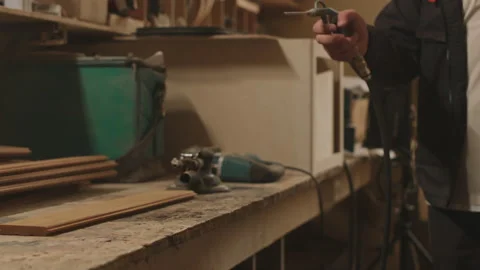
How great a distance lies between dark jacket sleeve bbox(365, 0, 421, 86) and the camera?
3.93 feet

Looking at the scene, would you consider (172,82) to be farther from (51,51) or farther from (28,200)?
(28,200)

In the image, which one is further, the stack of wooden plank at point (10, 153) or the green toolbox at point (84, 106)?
the green toolbox at point (84, 106)

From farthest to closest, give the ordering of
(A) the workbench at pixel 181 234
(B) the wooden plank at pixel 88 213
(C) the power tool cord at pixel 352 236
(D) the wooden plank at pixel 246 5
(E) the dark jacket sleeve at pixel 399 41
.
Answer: (D) the wooden plank at pixel 246 5
(C) the power tool cord at pixel 352 236
(E) the dark jacket sleeve at pixel 399 41
(B) the wooden plank at pixel 88 213
(A) the workbench at pixel 181 234

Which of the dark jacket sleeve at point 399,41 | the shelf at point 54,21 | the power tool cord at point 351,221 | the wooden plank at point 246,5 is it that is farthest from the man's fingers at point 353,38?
the wooden plank at point 246,5

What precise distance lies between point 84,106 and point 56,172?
0.35 metres

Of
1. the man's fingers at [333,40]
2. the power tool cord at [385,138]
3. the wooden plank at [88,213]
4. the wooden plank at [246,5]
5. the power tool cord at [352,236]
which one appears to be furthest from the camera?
the wooden plank at [246,5]

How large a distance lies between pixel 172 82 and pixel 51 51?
0.31 m

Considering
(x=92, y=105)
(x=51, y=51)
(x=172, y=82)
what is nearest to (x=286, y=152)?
(x=172, y=82)

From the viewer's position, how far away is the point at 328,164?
1754mm

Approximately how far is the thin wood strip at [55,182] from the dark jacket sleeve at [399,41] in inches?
21.6

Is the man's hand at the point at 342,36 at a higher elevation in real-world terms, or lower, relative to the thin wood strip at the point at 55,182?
higher

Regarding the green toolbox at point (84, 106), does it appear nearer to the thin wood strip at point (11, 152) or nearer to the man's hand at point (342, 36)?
the thin wood strip at point (11, 152)

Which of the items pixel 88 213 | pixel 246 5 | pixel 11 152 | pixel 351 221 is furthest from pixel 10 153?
Answer: pixel 246 5

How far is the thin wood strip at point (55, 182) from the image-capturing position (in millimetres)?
1035
